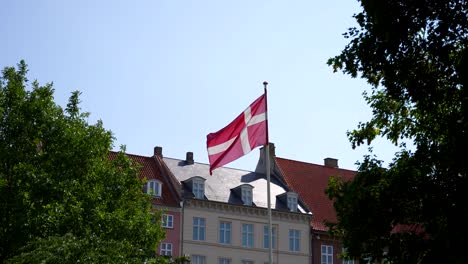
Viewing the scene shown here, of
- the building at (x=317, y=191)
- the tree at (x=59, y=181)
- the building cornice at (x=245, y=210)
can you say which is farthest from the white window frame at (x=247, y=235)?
the tree at (x=59, y=181)

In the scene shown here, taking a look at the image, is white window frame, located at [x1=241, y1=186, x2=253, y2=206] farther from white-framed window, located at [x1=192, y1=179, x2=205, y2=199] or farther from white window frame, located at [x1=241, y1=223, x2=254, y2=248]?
white-framed window, located at [x1=192, y1=179, x2=205, y2=199]

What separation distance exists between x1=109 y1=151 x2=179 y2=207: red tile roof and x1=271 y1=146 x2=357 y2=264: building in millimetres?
10616

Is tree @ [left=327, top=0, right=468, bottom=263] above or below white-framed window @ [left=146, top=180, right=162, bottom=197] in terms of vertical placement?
below

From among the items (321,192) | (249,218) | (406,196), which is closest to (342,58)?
(406,196)

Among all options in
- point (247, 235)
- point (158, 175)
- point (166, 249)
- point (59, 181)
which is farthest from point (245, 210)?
point (59, 181)

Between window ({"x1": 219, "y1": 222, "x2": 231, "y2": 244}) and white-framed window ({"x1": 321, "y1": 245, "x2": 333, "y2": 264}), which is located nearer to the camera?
window ({"x1": 219, "y1": 222, "x2": 231, "y2": 244})

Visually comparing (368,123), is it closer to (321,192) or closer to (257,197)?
(257,197)

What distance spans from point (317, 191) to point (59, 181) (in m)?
35.2

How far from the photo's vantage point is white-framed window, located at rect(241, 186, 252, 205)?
62.9m

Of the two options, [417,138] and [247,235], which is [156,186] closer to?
[247,235]

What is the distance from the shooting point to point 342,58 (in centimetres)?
2150

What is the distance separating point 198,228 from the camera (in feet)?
199

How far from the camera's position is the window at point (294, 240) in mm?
63844

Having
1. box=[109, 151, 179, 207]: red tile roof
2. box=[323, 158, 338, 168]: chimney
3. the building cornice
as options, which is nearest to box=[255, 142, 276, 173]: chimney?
the building cornice
